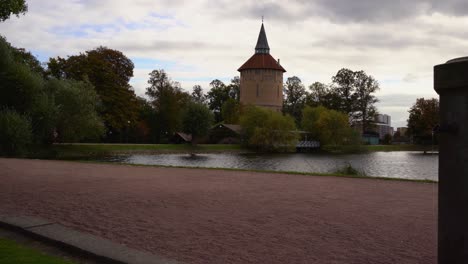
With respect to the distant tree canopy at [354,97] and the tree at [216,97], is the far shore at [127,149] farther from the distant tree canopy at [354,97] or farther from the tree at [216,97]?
the tree at [216,97]

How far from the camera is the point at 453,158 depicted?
10.9ft

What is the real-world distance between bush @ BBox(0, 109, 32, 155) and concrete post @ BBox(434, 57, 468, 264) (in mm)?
31351

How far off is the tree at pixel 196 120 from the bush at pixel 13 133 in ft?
96.8

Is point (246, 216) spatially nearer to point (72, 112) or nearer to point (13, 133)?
point (13, 133)

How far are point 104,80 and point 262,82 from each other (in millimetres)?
43542

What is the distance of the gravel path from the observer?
5.26 meters

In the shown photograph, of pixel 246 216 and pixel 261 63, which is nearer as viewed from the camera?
pixel 246 216

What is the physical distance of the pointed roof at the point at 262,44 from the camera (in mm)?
93812

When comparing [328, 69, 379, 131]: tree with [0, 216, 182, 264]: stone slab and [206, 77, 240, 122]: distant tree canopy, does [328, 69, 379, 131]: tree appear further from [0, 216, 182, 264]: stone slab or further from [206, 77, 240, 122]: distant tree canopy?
[0, 216, 182, 264]: stone slab

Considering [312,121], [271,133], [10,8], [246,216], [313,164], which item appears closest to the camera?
[246,216]

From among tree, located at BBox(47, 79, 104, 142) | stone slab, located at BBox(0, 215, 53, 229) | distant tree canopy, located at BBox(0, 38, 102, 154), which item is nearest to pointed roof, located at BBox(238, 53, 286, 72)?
distant tree canopy, located at BBox(0, 38, 102, 154)

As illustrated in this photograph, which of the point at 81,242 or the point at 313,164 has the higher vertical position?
the point at 81,242

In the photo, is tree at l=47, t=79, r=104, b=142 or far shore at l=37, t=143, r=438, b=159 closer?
tree at l=47, t=79, r=104, b=142

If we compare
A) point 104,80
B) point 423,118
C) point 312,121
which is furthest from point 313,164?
point 423,118
